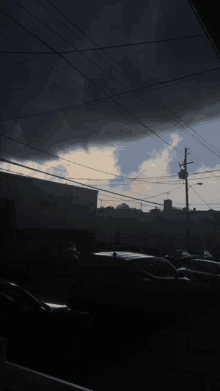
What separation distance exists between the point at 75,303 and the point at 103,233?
136 feet

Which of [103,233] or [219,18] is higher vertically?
[219,18]

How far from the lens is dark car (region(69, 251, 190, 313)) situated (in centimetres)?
611

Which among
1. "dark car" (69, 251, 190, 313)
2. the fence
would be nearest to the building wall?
"dark car" (69, 251, 190, 313)

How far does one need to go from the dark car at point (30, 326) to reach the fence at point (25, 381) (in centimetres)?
251

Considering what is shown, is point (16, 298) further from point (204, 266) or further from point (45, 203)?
point (45, 203)

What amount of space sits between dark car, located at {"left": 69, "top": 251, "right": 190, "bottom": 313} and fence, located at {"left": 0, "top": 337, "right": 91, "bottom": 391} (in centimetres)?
402

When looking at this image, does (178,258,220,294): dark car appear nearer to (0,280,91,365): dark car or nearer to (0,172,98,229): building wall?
(0,280,91,365): dark car

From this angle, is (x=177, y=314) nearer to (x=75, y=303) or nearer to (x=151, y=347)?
(x=151, y=347)

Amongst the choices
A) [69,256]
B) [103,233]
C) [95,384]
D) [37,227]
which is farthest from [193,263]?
[103,233]

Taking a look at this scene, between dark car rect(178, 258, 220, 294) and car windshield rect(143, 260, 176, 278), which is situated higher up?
car windshield rect(143, 260, 176, 278)

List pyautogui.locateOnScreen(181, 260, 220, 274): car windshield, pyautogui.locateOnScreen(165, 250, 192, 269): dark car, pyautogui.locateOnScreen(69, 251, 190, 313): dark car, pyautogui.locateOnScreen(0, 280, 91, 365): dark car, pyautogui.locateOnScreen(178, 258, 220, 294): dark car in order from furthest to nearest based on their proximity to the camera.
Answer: pyautogui.locateOnScreen(165, 250, 192, 269): dark car, pyautogui.locateOnScreen(181, 260, 220, 274): car windshield, pyautogui.locateOnScreen(178, 258, 220, 294): dark car, pyautogui.locateOnScreen(69, 251, 190, 313): dark car, pyautogui.locateOnScreen(0, 280, 91, 365): dark car

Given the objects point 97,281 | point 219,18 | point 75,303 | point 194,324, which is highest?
point 219,18

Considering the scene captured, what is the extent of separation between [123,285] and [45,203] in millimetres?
33257

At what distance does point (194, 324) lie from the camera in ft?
23.2
